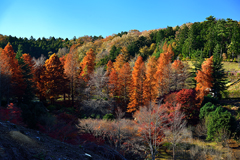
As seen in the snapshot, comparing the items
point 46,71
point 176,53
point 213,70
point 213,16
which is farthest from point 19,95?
point 213,16

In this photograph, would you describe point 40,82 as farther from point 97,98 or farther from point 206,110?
point 206,110

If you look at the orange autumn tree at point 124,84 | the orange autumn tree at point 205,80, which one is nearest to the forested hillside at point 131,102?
the orange autumn tree at point 205,80

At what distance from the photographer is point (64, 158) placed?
20.1ft

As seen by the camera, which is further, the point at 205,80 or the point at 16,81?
the point at 205,80

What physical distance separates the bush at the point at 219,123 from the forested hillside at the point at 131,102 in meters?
0.10

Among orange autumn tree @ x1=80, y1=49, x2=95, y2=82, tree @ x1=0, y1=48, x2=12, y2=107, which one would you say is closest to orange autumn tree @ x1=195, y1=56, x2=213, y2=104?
orange autumn tree @ x1=80, y1=49, x2=95, y2=82

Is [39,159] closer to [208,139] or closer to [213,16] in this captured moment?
[208,139]

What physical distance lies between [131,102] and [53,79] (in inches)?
599

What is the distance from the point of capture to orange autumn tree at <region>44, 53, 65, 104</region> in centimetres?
2857

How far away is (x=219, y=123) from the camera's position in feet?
61.7

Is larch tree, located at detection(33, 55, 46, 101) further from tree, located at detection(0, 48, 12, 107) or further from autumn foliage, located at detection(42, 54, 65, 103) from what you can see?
tree, located at detection(0, 48, 12, 107)

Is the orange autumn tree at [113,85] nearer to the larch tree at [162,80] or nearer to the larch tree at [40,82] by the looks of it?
the larch tree at [162,80]

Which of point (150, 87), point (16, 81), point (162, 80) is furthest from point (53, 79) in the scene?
point (162, 80)

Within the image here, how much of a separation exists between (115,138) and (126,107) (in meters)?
13.6
